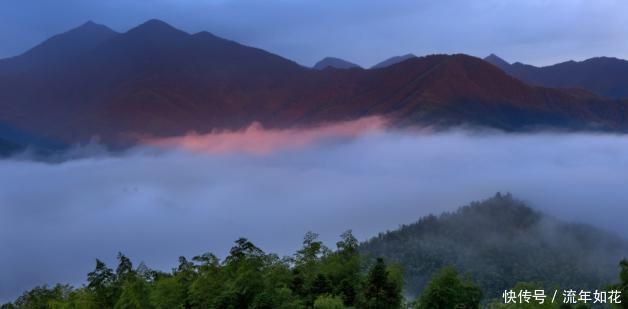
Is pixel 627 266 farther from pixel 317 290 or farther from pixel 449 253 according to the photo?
pixel 449 253

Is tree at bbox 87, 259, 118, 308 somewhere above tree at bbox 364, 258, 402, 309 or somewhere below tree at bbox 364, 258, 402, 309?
above

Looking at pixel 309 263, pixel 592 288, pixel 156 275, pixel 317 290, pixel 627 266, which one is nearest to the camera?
pixel 627 266

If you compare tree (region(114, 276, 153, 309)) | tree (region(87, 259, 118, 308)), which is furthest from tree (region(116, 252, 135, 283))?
tree (region(114, 276, 153, 309))

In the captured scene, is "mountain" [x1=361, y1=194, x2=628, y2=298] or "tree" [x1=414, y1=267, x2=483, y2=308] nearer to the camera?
"tree" [x1=414, y1=267, x2=483, y2=308]

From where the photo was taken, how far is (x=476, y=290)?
1797 inches

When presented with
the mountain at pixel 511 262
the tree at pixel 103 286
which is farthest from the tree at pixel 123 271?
the mountain at pixel 511 262

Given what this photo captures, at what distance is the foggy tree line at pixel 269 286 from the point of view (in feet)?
132

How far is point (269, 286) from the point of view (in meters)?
41.3

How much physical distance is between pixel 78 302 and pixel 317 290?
18.4m

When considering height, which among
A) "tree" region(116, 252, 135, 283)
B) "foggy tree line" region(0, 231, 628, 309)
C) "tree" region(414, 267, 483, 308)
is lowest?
"tree" region(414, 267, 483, 308)

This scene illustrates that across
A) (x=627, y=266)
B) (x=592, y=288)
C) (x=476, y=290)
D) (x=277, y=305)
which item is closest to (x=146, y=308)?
(x=277, y=305)

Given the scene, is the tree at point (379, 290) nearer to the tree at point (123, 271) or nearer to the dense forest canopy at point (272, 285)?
the dense forest canopy at point (272, 285)

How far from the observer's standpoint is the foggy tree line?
40.1 m

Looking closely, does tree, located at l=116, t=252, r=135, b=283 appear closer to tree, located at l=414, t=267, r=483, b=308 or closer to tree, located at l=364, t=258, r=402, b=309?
tree, located at l=364, t=258, r=402, b=309
